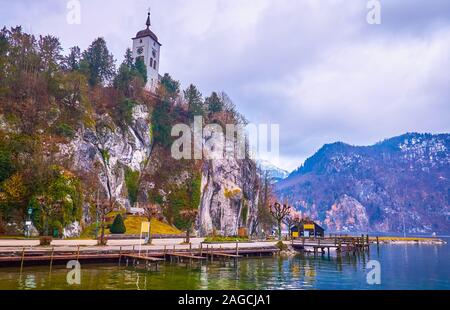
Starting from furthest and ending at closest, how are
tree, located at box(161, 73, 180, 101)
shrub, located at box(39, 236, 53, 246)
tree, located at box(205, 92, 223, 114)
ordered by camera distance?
tree, located at box(205, 92, 223, 114) < tree, located at box(161, 73, 180, 101) < shrub, located at box(39, 236, 53, 246)

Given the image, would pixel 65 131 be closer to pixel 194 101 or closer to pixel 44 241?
pixel 44 241

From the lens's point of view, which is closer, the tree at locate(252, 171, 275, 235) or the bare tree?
the bare tree

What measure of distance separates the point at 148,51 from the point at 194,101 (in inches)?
793

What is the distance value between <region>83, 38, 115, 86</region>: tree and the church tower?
37.6ft

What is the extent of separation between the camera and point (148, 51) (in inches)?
3974

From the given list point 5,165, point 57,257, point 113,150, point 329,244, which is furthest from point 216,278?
point 113,150

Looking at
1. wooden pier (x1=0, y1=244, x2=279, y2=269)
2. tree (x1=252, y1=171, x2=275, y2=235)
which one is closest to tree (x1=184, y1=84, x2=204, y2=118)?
tree (x1=252, y1=171, x2=275, y2=235)

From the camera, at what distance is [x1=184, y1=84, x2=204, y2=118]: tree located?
99.1 m

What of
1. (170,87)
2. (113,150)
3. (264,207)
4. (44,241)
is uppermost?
(170,87)

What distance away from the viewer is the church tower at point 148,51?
3964 inches

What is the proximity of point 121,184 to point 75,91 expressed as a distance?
20355mm

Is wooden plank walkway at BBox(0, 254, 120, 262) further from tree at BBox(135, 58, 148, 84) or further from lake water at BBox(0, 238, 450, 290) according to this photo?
tree at BBox(135, 58, 148, 84)

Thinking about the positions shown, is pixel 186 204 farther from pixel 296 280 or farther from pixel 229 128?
pixel 296 280
